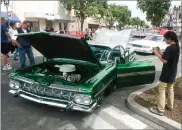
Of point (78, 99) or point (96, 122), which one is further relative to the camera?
point (96, 122)

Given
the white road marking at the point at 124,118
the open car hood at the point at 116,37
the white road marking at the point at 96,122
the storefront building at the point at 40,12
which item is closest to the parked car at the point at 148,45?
the open car hood at the point at 116,37

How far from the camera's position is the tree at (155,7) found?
3209 cm

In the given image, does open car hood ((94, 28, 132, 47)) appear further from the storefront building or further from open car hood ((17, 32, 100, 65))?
the storefront building

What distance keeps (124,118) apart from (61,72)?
1.75m

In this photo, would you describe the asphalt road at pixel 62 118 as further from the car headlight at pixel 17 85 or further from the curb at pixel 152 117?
the car headlight at pixel 17 85

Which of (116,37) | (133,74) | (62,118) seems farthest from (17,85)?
(116,37)

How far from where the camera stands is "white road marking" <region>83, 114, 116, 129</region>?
3948 millimetres

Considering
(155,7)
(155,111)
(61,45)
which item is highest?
(155,7)

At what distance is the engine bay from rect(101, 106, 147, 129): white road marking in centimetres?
91

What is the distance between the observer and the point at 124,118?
4297mm

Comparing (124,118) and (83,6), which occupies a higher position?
(83,6)

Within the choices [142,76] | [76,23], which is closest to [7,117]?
[142,76]

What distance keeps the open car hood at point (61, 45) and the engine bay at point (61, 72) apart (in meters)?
0.26

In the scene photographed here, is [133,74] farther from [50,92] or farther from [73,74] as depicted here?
[50,92]
